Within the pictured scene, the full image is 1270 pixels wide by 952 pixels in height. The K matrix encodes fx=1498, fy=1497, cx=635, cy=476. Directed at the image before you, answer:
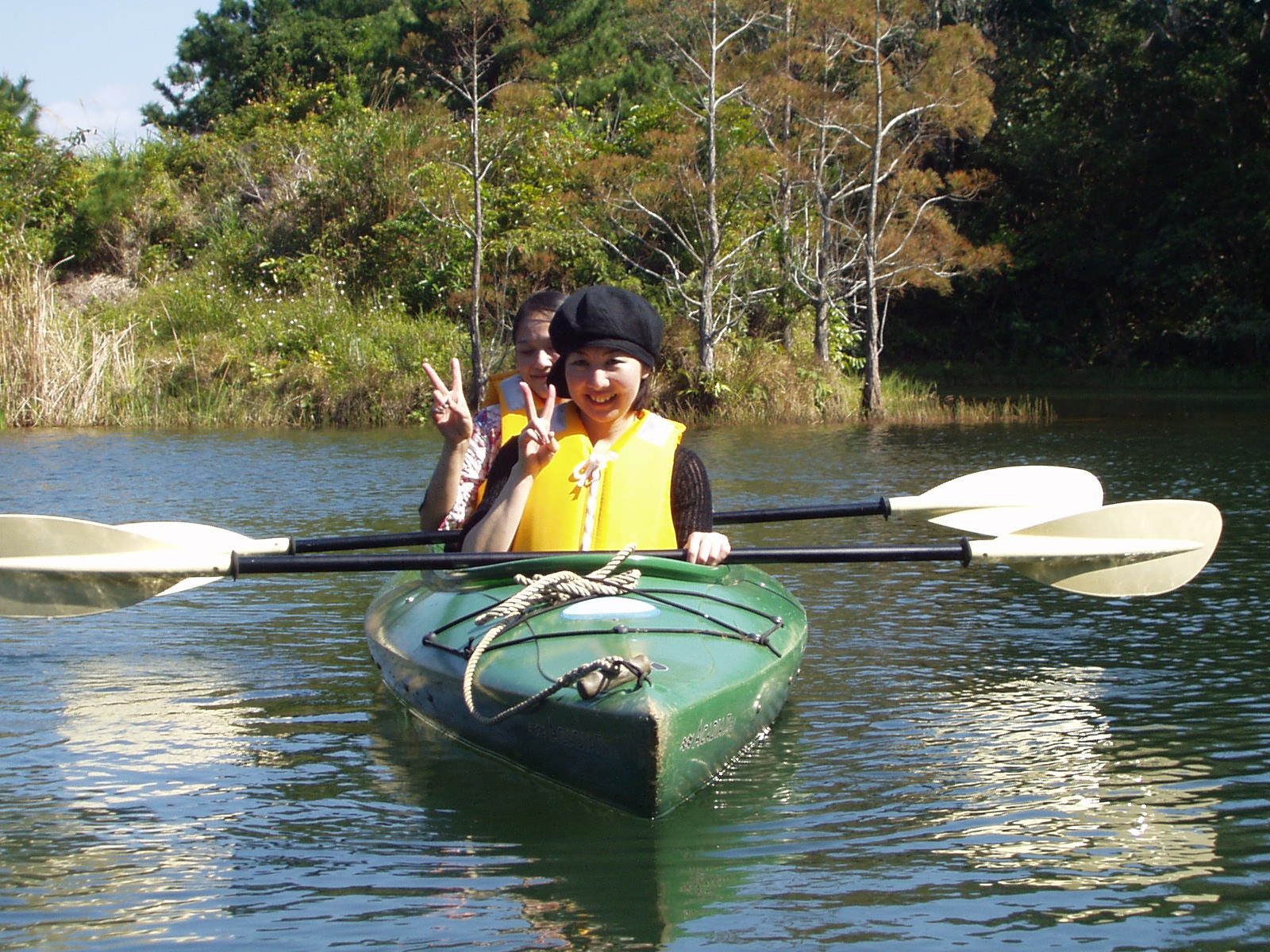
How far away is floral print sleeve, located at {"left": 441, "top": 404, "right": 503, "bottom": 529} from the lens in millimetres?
4914

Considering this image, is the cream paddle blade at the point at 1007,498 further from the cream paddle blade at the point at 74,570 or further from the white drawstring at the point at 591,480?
the cream paddle blade at the point at 74,570

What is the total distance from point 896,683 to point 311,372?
15.4 meters

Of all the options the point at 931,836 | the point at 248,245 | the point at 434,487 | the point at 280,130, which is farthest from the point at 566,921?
the point at 280,130

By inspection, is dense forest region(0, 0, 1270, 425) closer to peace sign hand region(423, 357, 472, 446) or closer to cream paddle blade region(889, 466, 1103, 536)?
cream paddle blade region(889, 466, 1103, 536)

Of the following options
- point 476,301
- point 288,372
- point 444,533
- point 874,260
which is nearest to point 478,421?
point 444,533

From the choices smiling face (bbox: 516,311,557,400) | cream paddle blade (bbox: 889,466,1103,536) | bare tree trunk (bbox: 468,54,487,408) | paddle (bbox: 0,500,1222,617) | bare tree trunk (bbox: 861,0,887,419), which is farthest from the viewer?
bare tree trunk (bbox: 468,54,487,408)

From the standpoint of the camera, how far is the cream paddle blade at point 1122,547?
17.3ft

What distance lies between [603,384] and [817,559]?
110cm

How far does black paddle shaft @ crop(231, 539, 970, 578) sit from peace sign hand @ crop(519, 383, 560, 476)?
0.28 meters

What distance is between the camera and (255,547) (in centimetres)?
554

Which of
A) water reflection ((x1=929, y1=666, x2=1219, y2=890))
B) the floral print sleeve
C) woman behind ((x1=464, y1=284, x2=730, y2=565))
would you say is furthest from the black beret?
water reflection ((x1=929, y1=666, x2=1219, y2=890))

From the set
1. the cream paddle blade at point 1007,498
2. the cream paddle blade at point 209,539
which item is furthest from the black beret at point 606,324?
the cream paddle blade at point 1007,498

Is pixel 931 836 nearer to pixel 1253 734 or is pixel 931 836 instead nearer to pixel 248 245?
pixel 1253 734

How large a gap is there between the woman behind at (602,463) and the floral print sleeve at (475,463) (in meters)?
0.35
